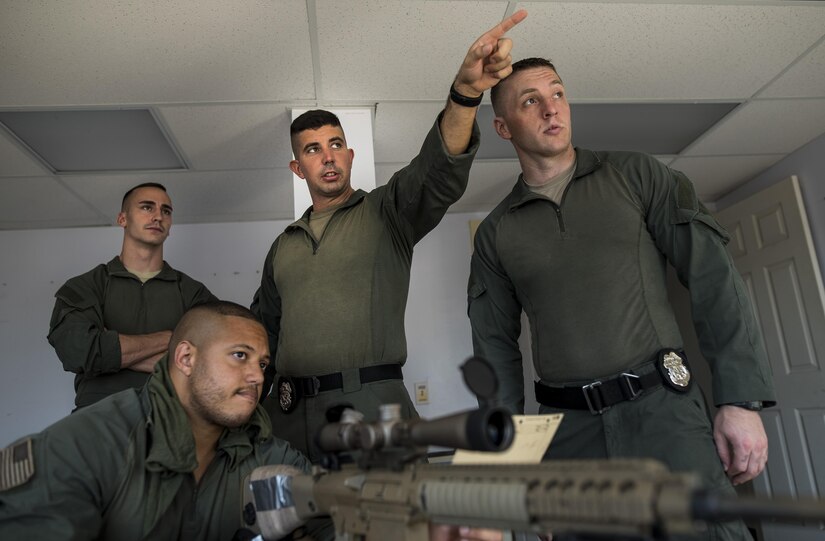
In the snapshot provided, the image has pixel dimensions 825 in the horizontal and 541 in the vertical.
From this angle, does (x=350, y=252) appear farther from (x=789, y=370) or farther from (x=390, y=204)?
(x=789, y=370)

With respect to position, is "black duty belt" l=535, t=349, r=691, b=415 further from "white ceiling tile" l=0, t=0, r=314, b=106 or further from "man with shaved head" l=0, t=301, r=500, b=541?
"white ceiling tile" l=0, t=0, r=314, b=106

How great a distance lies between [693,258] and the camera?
148cm

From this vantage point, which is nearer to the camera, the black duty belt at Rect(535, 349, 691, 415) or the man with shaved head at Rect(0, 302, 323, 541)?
the man with shaved head at Rect(0, 302, 323, 541)

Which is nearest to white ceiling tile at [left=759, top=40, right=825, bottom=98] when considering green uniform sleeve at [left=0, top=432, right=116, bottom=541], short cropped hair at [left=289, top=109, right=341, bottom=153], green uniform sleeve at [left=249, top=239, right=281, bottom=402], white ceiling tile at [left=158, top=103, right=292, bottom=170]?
short cropped hair at [left=289, top=109, right=341, bottom=153]

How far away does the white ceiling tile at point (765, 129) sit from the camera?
9.25 ft

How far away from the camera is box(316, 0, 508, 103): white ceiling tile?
6.59 ft

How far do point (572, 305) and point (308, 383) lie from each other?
0.73 meters

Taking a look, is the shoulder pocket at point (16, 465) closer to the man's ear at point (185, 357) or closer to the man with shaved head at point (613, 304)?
the man's ear at point (185, 357)

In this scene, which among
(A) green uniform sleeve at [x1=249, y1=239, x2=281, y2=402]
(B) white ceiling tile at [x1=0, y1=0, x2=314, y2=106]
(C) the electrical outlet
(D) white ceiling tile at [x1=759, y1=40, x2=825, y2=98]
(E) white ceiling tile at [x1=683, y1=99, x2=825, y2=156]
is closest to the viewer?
(B) white ceiling tile at [x1=0, y1=0, x2=314, y2=106]

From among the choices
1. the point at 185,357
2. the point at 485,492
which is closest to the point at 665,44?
the point at 185,357

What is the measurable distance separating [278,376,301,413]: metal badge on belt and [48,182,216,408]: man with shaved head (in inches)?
27.7

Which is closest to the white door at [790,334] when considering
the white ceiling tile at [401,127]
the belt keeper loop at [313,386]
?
the white ceiling tile at [401,127]

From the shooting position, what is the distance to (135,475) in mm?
1235

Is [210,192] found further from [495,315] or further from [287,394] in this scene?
[495,315]
